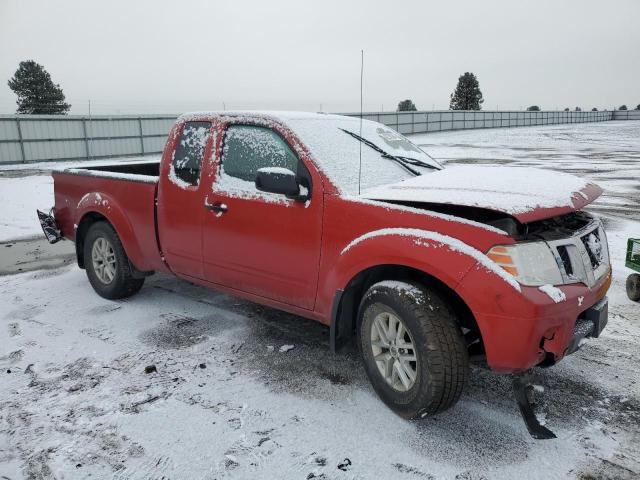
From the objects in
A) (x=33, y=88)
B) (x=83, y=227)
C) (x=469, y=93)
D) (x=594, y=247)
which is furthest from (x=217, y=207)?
(x=469, y=93)

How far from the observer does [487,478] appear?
2.48 metres

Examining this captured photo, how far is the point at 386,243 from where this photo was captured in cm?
290

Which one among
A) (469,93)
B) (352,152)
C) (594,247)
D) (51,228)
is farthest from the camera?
(469,93)

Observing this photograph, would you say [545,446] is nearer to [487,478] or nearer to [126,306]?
[487,478]

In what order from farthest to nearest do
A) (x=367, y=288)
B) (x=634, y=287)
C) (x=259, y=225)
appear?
(x=634, y=287)
(x=259, y=225)
(x=367, y=288)

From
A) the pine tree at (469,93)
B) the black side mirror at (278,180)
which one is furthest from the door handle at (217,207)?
the pine tree at (469,93)

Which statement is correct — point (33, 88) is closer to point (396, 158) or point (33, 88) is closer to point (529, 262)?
point (396, 158)

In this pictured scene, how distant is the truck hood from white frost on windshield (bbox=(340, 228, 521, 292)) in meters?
0.18

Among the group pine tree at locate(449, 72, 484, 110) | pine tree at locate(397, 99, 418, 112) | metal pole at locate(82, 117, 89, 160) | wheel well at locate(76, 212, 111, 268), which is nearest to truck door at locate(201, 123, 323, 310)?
wheel well at locate(76, 212, 111, 268)

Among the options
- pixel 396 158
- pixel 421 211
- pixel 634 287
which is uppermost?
pixel 396 158

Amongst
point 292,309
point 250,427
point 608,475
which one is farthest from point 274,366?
point 608,475

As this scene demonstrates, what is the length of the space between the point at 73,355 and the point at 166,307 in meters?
1.13

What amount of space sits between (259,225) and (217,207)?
453 millimetres

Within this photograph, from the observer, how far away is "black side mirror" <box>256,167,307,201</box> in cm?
321
